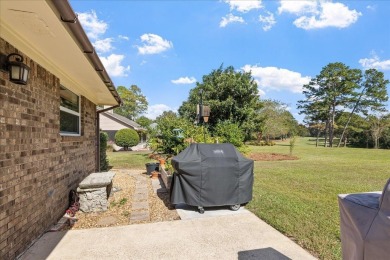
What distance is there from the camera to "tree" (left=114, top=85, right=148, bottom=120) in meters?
53.5

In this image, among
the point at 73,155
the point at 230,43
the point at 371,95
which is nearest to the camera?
the point at 73,155

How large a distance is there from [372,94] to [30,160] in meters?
45.6

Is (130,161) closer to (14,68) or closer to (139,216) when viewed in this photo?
(139,216)

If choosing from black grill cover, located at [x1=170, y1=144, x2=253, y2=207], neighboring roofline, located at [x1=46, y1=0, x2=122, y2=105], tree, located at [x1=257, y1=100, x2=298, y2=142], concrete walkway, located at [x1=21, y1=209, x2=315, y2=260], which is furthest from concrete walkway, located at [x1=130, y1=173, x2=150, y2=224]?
tree, located at [x1=257, y1=100, x2=298, y2=142]

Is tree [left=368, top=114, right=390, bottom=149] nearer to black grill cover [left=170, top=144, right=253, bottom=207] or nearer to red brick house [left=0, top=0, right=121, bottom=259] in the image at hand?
black grill cover [left=170, top=144, right=253, bottom=207]

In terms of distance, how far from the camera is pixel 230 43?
1541 cm

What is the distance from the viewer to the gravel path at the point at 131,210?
4.83 m

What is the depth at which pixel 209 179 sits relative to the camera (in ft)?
16.7

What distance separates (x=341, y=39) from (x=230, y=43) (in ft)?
26.0

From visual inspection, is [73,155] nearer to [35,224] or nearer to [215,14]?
[35,224]

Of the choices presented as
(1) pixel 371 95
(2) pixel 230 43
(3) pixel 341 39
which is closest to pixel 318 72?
(1) pixel 371 95

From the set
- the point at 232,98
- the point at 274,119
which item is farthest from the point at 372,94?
the point at 232,98

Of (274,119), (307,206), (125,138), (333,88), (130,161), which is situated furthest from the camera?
(274,119)

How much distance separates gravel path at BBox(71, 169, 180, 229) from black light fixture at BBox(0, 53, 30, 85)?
277 centimetres
